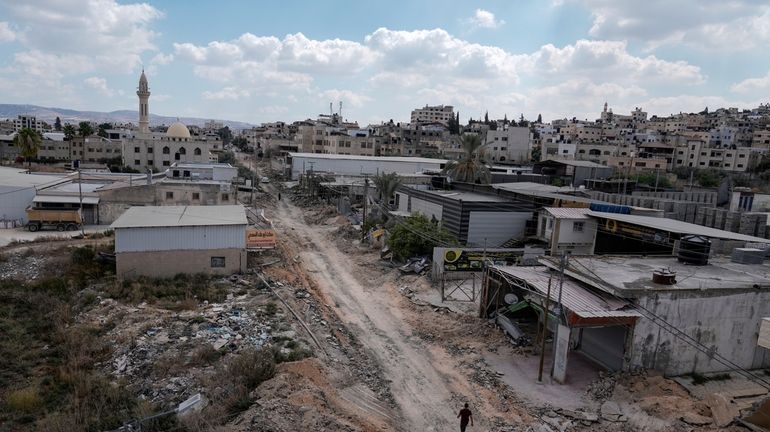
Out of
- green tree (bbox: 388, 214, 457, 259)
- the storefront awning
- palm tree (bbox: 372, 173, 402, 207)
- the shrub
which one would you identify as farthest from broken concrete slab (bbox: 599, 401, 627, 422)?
palm tree (bbox: 372, 173, 402, 207)

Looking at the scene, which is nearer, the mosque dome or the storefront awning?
the storefront awning

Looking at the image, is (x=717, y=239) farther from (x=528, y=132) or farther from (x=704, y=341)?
(x=528, y=132)

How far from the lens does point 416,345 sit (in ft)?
62.3

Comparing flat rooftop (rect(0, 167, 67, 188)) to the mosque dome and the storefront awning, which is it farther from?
the storefront awning

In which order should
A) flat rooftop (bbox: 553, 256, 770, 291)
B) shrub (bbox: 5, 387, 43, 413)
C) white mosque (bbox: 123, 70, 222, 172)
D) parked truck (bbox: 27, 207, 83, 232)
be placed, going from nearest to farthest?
shrub (bbox: 5, 387, 43, 413)
flat rooftop (bbox: 553, 256, 770, 291)
parked truck (bbox: 27, 207, 83, 232)
white mosque (bbox: 123, 70, 222, 172)

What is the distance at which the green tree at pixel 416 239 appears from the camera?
2920 centimetres

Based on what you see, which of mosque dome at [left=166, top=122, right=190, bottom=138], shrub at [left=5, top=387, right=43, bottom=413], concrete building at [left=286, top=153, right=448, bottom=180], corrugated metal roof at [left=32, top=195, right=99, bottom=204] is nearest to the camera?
shrub at [left=5, top=387, right=43, bottom=413]

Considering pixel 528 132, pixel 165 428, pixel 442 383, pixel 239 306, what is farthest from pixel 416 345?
pixel 528 132

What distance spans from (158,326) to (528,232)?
2209 cm

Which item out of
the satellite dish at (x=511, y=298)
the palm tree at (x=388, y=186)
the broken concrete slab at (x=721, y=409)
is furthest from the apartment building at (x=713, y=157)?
the broken concrete slab at (x=721, y=409)

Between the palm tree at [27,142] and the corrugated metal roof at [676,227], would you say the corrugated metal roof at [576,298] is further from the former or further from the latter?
the palm tree at [27,142]

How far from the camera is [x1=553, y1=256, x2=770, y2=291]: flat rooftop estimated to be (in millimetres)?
16703

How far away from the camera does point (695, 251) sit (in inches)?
781

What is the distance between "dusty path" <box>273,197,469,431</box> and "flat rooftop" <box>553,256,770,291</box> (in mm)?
5917
